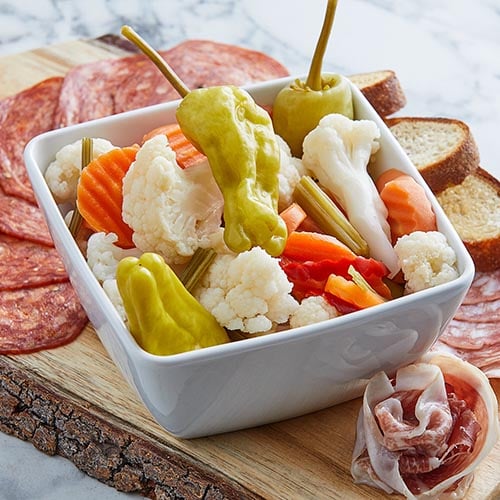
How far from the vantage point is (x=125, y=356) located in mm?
2406

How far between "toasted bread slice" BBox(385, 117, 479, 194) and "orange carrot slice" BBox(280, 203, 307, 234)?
82cm

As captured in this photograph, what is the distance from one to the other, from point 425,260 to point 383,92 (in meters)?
1.18

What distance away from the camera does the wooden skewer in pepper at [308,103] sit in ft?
9.26

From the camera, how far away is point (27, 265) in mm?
3129

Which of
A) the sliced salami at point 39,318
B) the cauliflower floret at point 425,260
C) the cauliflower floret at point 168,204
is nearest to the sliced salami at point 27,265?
the sliced salami at point 39,318

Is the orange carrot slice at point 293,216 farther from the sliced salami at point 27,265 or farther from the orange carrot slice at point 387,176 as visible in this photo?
the sliced salami at point 27,265

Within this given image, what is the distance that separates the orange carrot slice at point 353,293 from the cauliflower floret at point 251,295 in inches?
3.7

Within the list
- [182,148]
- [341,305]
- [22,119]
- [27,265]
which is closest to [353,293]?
[341,305]

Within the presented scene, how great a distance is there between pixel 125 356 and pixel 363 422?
0.60m

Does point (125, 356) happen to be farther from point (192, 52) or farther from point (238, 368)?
point (192, 52)

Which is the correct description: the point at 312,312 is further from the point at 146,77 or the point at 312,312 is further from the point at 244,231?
the point at 146,77

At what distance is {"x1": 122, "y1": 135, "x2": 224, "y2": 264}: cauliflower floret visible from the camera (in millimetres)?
2492

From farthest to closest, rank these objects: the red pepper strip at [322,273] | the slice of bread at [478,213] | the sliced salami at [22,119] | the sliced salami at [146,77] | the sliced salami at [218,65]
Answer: the sliced salami at [218,65] → the sliced salami at [146,77] → the sliced salami at [22,119] → the slice of bread at [478,213] → the red pepper strip at [322,273]

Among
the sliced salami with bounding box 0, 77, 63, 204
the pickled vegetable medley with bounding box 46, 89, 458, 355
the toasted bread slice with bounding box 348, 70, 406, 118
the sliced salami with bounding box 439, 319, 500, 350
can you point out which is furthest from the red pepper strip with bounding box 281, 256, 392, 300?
the sliced salami with bounding box 0, 77, 63, 204
